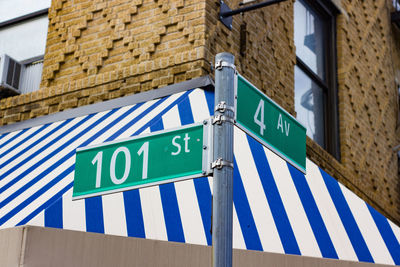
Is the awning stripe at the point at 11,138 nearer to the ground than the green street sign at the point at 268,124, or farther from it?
farther from it

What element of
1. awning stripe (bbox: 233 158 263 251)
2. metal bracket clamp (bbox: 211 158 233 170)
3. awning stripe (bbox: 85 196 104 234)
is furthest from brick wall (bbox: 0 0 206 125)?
metal bracket clamp (bbox: 211 158 233 170)

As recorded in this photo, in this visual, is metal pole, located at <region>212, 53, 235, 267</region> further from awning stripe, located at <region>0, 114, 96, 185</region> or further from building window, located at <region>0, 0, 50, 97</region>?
building window, located at <region>0, 0, 50, 97</region>

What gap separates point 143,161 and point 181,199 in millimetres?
1683

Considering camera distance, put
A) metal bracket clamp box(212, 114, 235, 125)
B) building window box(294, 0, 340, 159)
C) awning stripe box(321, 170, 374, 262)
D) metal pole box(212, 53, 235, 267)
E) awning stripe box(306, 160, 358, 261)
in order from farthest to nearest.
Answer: building window box(294, 0, 340, 159) < awning stripe box(321, 170, 374, 262) < awning stripe box(306, 160, 358, 261) < metal bracket clamp box(212, 114, 235, 125) < metal pole box(212, 53, 235, 267)

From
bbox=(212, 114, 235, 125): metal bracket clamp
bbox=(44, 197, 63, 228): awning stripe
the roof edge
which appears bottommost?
bbox=(44, 197, 63, 228): awning stripe

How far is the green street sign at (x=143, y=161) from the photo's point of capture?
3.53 metres

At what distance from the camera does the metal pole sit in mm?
3154

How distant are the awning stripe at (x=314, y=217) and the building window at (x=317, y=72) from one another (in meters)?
→ 2.61

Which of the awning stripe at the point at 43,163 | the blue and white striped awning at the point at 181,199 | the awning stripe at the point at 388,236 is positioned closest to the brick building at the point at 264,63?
the blue and white striped awning at the point at 181,199

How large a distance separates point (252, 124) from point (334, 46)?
682 centimetres

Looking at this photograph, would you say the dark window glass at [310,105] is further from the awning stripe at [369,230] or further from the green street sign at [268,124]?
the green street sign at [268,124]

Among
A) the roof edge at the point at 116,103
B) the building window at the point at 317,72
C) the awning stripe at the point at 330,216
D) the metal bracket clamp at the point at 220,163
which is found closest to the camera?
the metal bracket clamp at the point at 220,163

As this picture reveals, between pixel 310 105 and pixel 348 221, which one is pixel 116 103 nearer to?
pixel 348 221

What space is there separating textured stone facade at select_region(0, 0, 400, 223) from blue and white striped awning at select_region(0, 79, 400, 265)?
0.31 metres
